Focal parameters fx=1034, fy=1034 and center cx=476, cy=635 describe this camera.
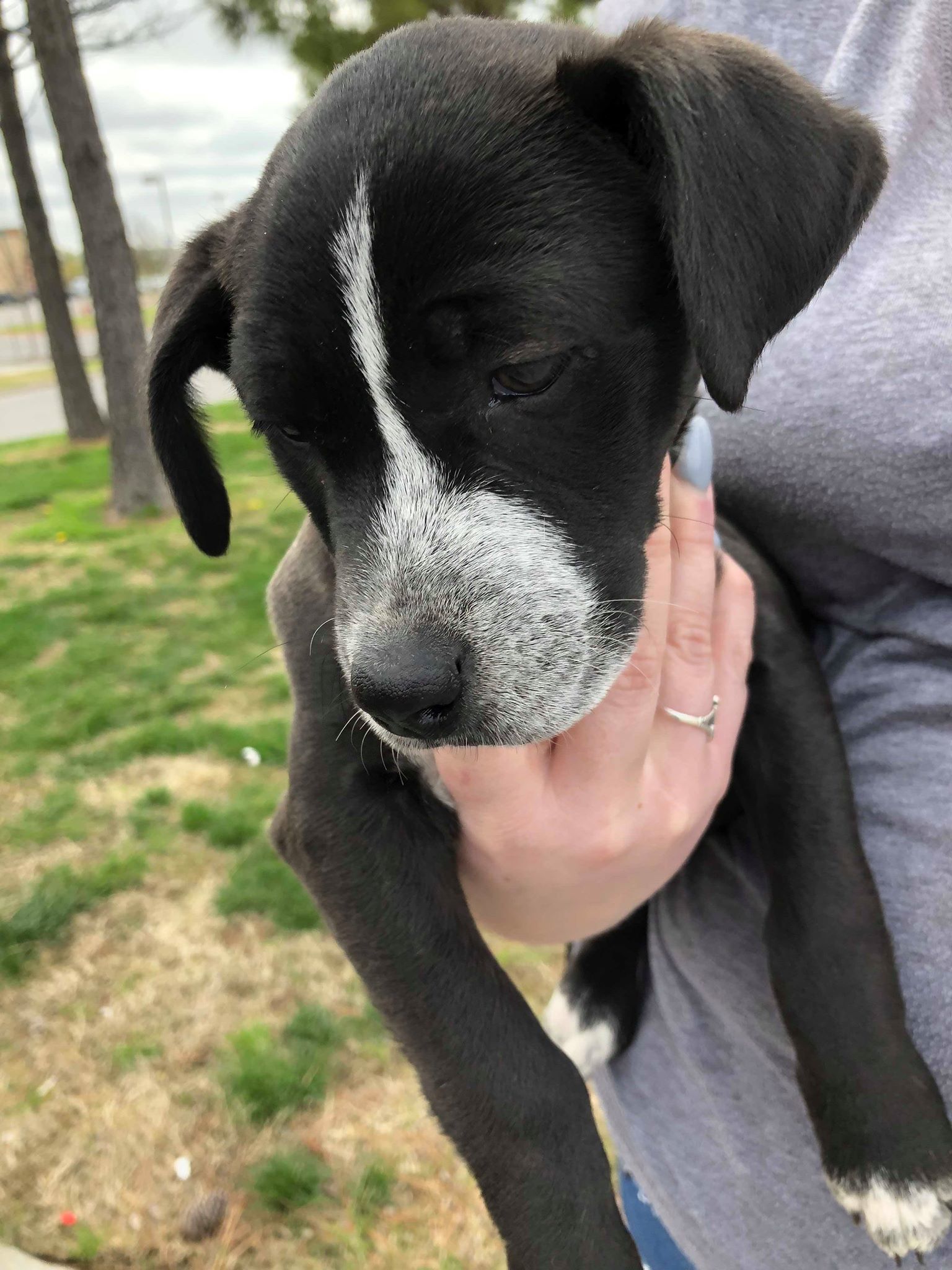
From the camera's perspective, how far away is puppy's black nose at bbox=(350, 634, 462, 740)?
120cm

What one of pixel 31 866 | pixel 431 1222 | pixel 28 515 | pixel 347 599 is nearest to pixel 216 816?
pixel 31 866

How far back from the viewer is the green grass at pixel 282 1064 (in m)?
2.91

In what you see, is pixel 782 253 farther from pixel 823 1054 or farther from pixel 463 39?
pixel 823 1054

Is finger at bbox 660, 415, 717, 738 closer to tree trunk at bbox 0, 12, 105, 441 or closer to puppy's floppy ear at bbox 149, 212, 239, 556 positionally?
puppy's floppy ear at bbox 149, 212, 239, 556

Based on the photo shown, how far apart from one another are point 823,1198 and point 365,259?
1.35 m

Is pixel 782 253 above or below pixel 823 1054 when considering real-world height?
above

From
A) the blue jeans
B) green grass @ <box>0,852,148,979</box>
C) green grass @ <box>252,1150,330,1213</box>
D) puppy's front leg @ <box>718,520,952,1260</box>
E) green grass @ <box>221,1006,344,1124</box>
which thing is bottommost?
green grass @ <box>0,852,148,979</box>

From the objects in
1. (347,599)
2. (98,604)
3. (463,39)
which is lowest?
(98,604)

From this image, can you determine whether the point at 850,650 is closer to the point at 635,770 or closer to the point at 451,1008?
the point at 635,770

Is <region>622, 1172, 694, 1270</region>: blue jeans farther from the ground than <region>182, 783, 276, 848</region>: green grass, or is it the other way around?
<region>622, 1172, 694, 1270</region>: blue jeans

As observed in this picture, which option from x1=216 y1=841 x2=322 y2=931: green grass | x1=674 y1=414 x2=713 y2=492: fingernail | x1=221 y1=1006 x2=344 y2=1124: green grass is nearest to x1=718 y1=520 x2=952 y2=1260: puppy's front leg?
x1=674 y1=414 x2=713 y2=492: fingernail

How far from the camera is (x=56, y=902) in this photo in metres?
3.66

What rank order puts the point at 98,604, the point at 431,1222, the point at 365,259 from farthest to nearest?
the point at 98,604, the point at 431,1222, the point at 365,259

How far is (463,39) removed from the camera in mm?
1351
